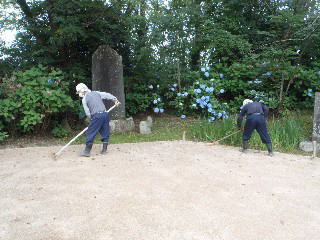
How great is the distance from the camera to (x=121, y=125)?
23.5 feet

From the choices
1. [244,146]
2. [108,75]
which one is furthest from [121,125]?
[244,146]

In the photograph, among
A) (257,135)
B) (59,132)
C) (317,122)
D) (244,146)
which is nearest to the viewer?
(244,146)

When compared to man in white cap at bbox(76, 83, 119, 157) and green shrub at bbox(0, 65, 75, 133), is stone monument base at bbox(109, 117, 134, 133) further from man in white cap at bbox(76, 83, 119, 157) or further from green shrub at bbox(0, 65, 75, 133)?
man in white cap at bbox(76, 83, 119, 157)

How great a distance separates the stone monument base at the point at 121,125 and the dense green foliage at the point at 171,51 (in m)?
0.93

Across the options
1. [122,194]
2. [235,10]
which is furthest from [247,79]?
[122,194]

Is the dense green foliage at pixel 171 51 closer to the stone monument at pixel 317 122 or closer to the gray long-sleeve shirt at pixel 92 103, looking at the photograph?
the gray long-sleeve shirt at pixel 92 103

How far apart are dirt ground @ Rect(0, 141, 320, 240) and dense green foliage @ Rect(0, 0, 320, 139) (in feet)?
7.60

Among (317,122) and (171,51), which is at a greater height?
(171,51)

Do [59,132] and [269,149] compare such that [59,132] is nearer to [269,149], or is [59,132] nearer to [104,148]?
[104,148]

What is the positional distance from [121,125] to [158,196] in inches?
151

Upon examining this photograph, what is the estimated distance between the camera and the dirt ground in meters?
2.77

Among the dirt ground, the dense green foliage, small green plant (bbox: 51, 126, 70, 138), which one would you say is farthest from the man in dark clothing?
small green plant (bbox: 51, 126, 70, 138)

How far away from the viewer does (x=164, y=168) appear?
452 cm

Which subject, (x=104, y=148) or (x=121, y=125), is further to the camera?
(x=121, y=125)
